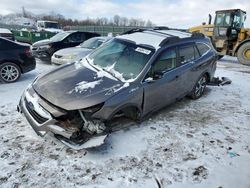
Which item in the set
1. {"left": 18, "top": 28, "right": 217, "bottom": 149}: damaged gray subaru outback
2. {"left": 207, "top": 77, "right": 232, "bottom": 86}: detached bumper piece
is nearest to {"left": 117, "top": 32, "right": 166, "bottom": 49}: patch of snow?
{"left": 18, "top": 28, "right": 217, "bottom": 149}: damaged gray subaru outback

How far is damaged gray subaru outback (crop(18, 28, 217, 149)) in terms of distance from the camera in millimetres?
3314

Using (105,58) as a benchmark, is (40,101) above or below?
below

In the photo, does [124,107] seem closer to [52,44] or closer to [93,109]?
[93,109]

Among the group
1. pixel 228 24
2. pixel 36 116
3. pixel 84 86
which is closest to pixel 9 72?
pixel 36 116

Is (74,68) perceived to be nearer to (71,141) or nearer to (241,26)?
(71,141)

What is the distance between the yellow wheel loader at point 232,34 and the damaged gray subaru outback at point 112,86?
737cm

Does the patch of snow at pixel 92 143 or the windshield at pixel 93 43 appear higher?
the windshield at pixel 93 43

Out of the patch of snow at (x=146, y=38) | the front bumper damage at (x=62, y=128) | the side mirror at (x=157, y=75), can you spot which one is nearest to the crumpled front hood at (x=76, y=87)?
the front bumper damage at (x=62, y=128)

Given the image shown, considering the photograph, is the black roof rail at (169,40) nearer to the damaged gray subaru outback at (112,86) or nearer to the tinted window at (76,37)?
the damaged gray subaru outback at (112,86)

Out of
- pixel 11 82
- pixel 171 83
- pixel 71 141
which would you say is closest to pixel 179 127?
pixel 171 83

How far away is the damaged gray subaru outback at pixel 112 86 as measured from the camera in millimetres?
3314

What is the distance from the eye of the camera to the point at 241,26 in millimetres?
12898

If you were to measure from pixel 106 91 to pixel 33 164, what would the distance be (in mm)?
1489

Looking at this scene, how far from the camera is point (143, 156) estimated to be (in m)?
3.50
